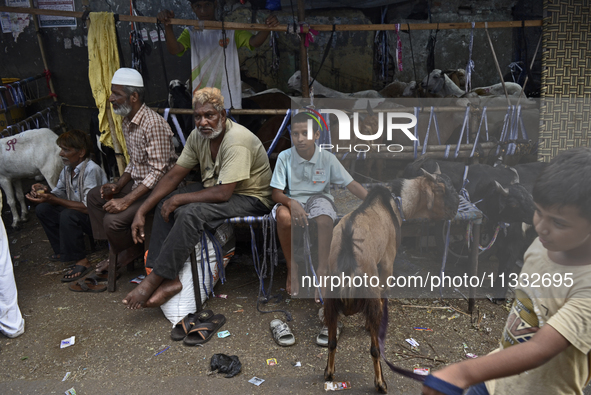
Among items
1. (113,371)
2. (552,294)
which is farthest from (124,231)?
(552,294)

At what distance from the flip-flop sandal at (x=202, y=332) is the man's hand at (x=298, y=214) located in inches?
36.0

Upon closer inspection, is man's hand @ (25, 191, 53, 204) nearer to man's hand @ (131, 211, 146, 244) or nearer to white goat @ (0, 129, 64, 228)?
white goat @ (0, 129, 64, 228)

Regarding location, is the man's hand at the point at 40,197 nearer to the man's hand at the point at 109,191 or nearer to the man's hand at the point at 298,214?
the man's hand at the point at 109,191

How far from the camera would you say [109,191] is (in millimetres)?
3645

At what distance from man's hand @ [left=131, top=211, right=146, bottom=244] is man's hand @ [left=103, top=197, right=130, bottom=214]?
5.8 inches

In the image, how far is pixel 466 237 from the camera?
315 cm

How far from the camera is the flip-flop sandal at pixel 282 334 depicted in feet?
9.37

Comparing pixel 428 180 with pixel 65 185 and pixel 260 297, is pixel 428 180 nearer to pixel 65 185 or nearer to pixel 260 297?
pixel 260 297

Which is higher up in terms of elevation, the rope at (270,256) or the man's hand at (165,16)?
the man's hand at (165,16)

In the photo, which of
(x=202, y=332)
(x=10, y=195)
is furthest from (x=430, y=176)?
(x=10, y=195)

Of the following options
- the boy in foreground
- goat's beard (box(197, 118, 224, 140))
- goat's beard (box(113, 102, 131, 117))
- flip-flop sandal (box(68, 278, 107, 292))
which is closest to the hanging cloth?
goat's beard (box(113, 102, 131, 117))

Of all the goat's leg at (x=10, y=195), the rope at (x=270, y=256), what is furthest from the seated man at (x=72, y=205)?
the rope at (x=270, y=256)

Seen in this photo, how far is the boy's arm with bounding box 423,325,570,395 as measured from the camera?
44.0 inches

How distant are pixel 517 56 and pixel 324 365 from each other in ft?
18.0
